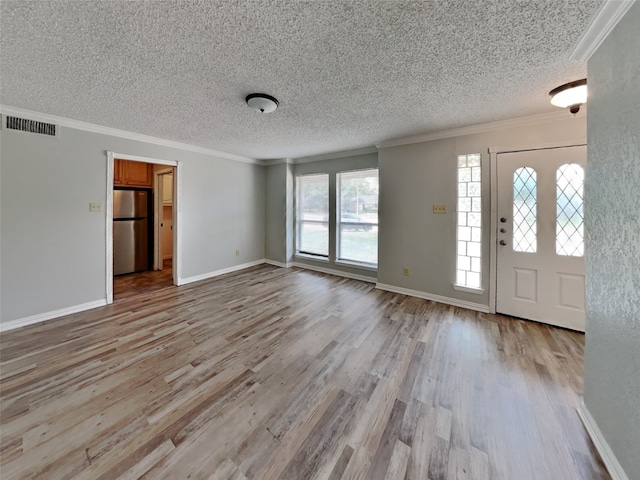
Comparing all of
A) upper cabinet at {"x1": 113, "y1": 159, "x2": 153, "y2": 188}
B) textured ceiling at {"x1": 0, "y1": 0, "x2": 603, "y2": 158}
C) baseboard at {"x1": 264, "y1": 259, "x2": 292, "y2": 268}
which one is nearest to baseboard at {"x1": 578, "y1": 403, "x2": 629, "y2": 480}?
textured ceiling at {"x1": 0, "y1": 0, "x2": 603, "y2": 158}

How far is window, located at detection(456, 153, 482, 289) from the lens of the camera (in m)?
3.17

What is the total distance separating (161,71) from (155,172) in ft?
13.0

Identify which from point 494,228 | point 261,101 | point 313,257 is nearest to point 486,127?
point 494,228

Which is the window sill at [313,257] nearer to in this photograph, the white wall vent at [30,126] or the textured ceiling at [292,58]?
the textured ceiling at [292,58]

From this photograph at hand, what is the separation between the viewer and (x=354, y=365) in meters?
2.04

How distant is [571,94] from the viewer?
211cm

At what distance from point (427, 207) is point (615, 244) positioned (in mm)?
2341

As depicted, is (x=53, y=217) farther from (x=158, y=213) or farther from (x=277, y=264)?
(x=277, y=264)

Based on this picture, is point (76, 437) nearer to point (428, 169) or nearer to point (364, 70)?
point (364, 70)

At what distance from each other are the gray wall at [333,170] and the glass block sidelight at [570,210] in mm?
2403

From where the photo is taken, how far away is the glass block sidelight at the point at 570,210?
8.44 feet

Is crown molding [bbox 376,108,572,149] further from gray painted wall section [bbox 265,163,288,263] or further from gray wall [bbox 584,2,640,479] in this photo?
gray painted wall section [bbox 265,163,288,263]

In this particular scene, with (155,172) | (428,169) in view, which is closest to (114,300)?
(155,172)

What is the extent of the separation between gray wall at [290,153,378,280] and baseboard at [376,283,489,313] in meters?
0.48
